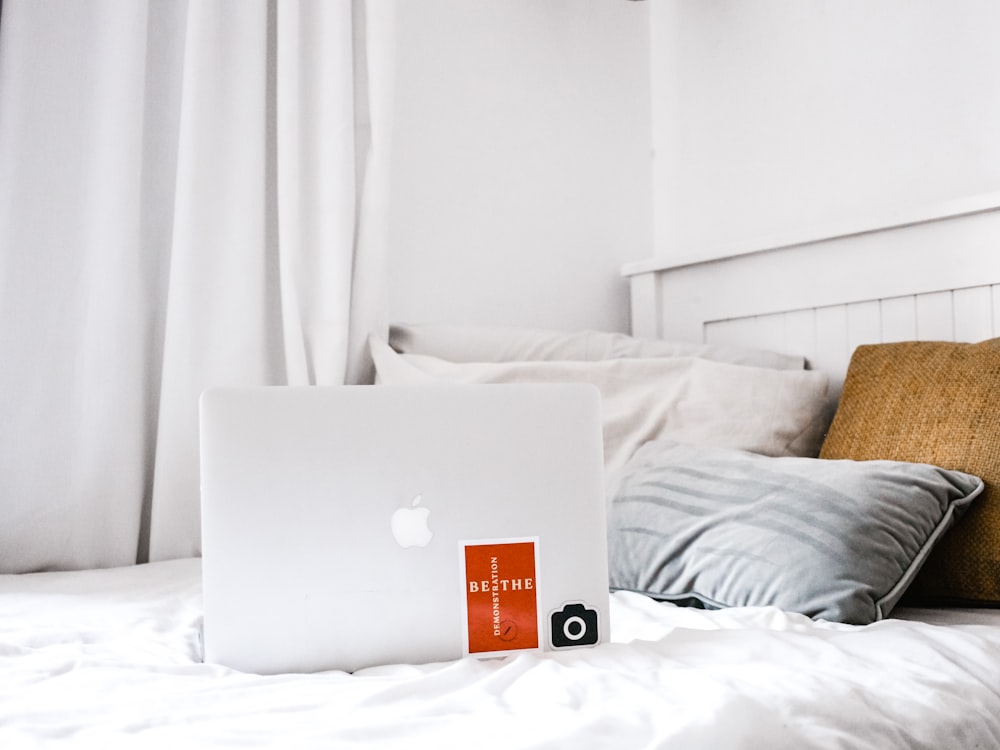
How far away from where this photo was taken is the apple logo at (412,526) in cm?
83

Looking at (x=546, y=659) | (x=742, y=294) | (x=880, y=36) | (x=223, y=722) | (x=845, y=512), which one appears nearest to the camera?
(x=223, y=722)

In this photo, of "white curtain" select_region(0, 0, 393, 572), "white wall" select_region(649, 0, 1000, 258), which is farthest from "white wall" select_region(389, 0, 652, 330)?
"white curtain" select_region(0, 0, 393, 572)

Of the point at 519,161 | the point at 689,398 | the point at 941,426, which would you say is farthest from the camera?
the point at 519,161

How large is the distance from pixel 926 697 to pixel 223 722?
1.75 feet

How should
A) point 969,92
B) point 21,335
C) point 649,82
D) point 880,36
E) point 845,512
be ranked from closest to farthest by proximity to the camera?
1. point 845,512
2. point 21,335
3. point 969,92
4. point 880,36
5. point 649,82

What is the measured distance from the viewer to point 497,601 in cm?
84

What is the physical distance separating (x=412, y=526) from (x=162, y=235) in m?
1.04

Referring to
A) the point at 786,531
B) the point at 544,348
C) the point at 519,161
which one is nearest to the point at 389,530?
the point at 786,531

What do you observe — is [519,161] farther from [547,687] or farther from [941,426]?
[547,687]

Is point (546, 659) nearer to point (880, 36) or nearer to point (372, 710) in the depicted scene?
point (372, 710)

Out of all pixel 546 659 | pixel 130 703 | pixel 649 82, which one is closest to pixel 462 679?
pixel 546 659

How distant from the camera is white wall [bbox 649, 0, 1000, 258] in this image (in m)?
1.68

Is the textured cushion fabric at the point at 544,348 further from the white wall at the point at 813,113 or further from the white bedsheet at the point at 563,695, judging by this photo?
the white bedsheet at the point at 563,695

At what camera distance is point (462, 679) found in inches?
29.6
